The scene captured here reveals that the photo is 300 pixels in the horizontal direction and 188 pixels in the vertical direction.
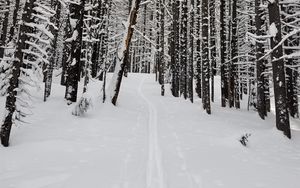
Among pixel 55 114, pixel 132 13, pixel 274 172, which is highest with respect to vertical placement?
pixel 132 13

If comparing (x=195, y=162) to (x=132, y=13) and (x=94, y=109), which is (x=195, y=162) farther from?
(x=132, y=13)

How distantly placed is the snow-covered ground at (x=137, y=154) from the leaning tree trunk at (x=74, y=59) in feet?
2.91

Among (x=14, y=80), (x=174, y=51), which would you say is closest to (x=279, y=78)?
(x=14, y=80)

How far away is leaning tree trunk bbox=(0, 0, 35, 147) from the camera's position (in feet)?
27.8

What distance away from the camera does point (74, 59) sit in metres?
14.4

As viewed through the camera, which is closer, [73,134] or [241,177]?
[241,177]

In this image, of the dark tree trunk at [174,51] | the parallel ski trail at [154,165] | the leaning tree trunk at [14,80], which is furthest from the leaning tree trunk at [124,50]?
the dark tree trunk at [174,51]

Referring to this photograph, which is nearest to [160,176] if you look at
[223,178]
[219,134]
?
[223,178]

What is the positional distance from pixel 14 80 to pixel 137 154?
395cm

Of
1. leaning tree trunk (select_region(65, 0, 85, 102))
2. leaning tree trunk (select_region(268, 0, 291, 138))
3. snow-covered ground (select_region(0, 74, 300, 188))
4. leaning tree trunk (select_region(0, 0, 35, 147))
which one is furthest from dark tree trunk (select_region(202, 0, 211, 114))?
leaning tree trunk (select_region(0, 0, 35, 147))

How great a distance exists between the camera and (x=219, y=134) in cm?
1179

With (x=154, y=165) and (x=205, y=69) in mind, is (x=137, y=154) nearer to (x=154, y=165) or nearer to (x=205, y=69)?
(x=154, y=165)

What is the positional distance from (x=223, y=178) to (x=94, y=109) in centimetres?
928

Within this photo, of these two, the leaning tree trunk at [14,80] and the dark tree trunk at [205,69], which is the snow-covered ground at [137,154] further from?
the dark tree trunk at [205,69]
